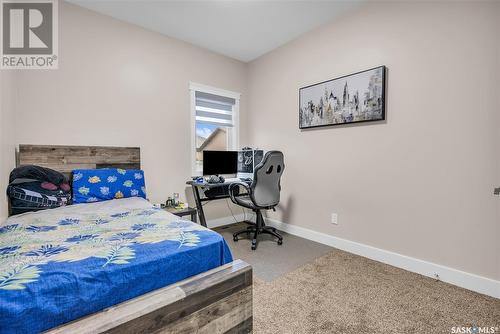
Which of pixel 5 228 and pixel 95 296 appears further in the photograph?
A: pixel 5 228

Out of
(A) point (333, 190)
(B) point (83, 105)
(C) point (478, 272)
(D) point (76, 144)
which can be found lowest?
(C) point (478, 272)

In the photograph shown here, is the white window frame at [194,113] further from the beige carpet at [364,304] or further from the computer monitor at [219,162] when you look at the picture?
the beige carpet at [364,304]

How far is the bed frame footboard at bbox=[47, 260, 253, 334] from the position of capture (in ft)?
2.83

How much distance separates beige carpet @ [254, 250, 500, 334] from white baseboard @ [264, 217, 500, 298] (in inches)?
2.7

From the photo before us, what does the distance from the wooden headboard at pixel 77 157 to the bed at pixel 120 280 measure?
40.9 inches

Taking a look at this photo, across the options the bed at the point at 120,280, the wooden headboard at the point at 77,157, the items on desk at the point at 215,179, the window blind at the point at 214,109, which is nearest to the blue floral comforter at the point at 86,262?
the bed at the point at 120,280

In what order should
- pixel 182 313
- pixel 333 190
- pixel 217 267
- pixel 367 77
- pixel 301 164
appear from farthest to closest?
pixel 301 164, pixel 333 190, pixel 367 77, pixel 217 267, pixel 182 313

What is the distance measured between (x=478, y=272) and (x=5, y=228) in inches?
136

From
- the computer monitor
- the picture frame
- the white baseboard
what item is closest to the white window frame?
the computer monitor

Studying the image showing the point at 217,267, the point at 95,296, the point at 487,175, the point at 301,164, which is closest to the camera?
the point at 95,296

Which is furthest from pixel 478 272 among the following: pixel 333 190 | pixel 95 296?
pixel 95 296

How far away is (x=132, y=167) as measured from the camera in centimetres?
281

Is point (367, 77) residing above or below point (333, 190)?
above

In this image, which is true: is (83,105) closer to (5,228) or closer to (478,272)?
(5,228)
